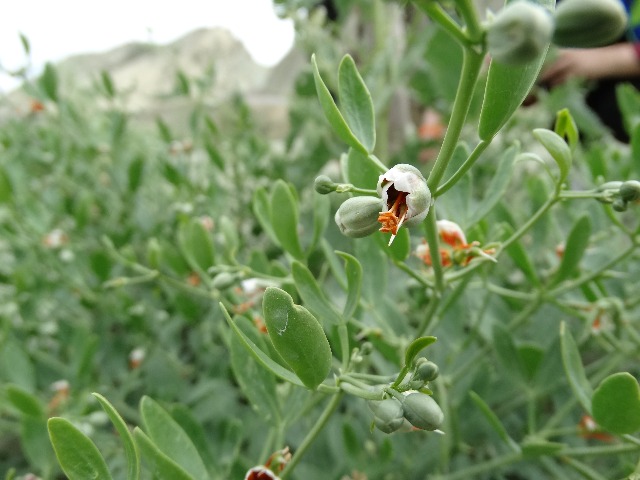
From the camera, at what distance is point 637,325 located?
0.70 metres

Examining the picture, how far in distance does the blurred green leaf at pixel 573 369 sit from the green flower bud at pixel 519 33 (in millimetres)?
226

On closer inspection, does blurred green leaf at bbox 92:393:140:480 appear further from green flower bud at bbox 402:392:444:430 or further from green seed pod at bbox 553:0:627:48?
green seed pod at bbox 553:0:627:48

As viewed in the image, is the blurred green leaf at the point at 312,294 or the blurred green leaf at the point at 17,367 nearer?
the blurred green leaf at the point at 312,294

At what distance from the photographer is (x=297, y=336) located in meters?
0.29

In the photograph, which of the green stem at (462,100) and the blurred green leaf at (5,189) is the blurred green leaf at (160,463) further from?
the blurred green leaf at (5,189)

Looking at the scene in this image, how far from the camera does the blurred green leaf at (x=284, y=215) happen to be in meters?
0.44

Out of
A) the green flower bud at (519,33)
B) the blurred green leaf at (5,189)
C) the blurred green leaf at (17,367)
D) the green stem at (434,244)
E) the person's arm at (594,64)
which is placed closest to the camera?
the green flower bud at (519,33)

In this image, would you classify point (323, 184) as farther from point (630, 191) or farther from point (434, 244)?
point (630, 191)

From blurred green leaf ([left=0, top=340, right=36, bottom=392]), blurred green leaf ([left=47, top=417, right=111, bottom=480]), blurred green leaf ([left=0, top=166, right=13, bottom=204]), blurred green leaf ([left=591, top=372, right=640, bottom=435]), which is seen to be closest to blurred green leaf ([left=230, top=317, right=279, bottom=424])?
blurred green leaf ([left=47, top=417, right=111, bottom=480])

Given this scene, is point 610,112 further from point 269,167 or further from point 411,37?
point 269,167

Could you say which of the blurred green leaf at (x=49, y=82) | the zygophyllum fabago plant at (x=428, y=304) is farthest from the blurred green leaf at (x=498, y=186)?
the blurred green leaf at (x=49, y=82)

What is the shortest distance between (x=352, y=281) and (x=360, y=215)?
0.23ft

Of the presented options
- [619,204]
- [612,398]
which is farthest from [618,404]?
[619,204]

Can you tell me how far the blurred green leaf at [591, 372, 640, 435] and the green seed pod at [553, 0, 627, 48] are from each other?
20 centimetres
